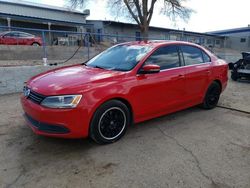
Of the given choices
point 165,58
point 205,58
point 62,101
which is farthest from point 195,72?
point 62,101

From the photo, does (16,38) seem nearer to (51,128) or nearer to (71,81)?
(71,81)

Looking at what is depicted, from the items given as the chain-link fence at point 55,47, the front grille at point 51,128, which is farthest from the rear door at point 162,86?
the chain-link fence at point 55,47

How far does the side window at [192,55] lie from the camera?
15.0 feet

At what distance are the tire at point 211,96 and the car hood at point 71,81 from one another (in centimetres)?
254

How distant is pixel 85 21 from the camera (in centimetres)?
3084

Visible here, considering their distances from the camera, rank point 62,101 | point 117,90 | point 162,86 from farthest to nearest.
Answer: point 162,86 < point 117,90 < point 62,101

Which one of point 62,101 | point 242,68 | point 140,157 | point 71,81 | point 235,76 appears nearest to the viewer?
point 62,101

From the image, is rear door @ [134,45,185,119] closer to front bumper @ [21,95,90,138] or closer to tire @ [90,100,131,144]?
tire @ [90,100,131,144]

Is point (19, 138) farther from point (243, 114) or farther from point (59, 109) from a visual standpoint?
point (243, 114)

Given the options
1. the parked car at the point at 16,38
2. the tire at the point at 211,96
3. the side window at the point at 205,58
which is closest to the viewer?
the side window at the point at 205,58

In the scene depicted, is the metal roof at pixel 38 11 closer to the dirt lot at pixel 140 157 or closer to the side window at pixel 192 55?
the side window at pixel 192 55

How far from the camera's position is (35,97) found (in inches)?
126

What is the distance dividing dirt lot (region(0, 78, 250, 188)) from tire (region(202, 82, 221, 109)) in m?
0.80

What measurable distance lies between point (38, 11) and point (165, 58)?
26564 millimetres
